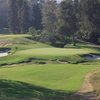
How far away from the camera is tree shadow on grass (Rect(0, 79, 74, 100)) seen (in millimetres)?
17797

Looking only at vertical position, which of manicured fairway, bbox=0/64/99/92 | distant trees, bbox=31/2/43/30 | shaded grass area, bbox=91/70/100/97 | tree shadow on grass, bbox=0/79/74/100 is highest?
tree shadow on grass, bbox=0/79/74/100

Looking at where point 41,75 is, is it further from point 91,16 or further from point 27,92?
point 91,16

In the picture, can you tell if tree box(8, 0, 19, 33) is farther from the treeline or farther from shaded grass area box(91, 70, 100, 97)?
shaded grass area box(91, 70, 100, 97)

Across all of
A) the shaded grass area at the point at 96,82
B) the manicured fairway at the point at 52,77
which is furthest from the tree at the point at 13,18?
the shaded grass area at the point at 96,82

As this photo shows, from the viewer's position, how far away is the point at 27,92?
1939 centimetres

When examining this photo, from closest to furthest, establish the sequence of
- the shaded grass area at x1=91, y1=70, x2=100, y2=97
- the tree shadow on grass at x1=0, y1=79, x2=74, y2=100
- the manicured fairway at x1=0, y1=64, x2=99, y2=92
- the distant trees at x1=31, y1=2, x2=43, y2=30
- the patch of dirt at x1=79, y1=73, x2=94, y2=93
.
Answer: the tree shadow on grass at x1=0, y1=79, x2=74, y2=100, the shaded grass area at x1=91, y1=70, x2=100, y2=97, the patch of dirt at x1=79, y1=73, x2=94, y2=93, the manicured fairway at x1=0, y1=64, x2=99, y2=92, the distant trees at x1=31, y1=2, x2=43, y2=30

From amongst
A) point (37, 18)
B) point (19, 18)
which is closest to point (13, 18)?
point (19, 18)

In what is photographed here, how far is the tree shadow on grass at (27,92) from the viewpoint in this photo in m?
17.8

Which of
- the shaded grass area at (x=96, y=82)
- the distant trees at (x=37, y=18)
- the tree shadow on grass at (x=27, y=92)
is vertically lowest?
the distant trees at (x=37, y=18)

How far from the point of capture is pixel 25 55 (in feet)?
139

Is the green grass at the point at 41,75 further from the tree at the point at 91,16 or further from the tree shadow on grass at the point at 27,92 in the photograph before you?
the tree at the point at 91,16

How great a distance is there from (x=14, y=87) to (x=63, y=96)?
3.20 meters

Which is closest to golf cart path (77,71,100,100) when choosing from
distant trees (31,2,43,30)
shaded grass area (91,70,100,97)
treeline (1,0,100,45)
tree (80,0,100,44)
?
shaded grass area (91,70,100,97)

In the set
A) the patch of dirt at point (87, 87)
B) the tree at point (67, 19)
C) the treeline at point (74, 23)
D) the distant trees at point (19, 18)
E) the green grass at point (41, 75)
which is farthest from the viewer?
the distant trees at point (19, 18)
